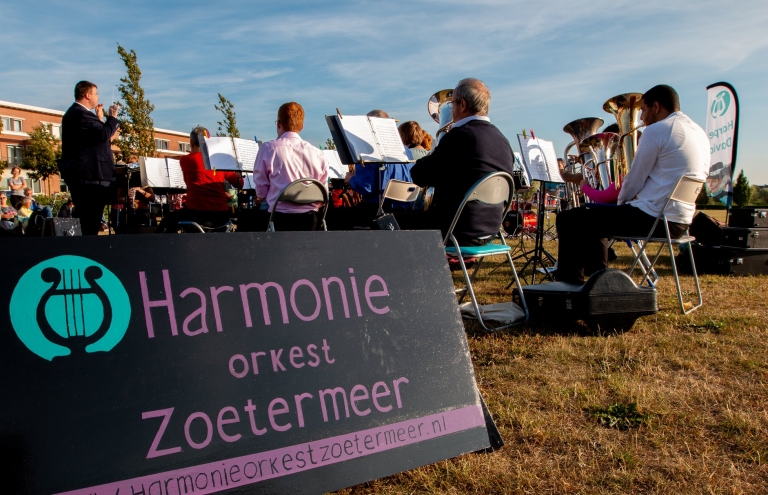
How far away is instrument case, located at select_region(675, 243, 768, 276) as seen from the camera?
657cm

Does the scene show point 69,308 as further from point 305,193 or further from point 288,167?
point 288,167

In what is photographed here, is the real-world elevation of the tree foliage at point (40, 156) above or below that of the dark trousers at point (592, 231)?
above

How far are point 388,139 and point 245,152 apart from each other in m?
2.30

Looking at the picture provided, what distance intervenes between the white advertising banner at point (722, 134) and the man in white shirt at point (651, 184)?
14.2 ft

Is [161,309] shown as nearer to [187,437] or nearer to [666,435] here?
[187,437]

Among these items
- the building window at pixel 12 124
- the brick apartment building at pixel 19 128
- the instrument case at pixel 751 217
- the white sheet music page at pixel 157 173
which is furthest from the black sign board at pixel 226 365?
the building window at pixel 12 124

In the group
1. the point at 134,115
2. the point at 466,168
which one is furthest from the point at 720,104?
the point at 134,115

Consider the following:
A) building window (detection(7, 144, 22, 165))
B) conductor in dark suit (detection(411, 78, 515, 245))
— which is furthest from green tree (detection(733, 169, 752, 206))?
building window (detection(7, 144, 22, 165))

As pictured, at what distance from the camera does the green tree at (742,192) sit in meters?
34.8

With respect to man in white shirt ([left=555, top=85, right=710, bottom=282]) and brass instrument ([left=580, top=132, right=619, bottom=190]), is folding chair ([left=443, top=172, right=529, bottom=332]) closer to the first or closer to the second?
man in white shirt ([left=555, top=85, right=710, bottom=282])

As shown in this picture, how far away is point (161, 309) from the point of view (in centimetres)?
148

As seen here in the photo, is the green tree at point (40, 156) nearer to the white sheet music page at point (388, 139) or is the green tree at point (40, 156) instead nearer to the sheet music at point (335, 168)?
the sheet music at point (335, 168)

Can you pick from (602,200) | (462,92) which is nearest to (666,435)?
(462,92)

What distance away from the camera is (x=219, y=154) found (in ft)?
20.4
